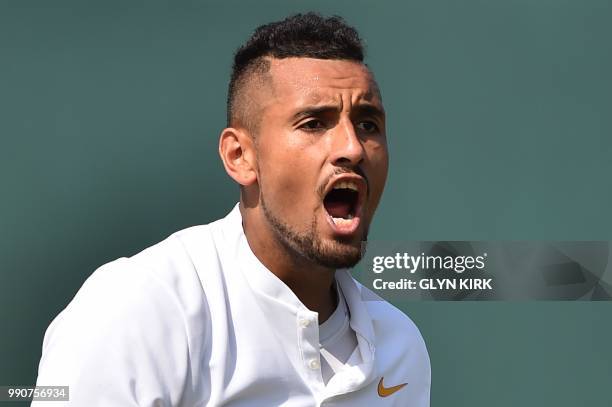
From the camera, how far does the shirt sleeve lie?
1841 millimetres

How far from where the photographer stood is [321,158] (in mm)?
2109

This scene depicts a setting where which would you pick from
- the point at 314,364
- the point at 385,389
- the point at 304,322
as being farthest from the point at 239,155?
the point at 385,389

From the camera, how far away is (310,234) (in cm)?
216

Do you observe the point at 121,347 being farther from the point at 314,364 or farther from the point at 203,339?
the point at 314,364

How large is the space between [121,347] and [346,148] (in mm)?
704

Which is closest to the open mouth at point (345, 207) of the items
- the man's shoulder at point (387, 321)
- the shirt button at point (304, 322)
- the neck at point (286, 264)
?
the neck at point (286, 264)

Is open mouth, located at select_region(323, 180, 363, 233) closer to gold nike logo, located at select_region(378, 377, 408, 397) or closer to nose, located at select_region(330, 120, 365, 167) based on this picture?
nose, located at select_region(330, 120, 365, 167)

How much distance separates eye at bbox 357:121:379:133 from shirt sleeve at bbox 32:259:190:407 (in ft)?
2.10

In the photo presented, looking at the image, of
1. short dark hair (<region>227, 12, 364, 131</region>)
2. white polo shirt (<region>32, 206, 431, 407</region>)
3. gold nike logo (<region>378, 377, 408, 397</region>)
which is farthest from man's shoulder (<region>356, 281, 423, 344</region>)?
short dark hair (<region>227, 12, 364, 131</region>)

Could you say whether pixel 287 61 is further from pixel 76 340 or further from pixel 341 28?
pixel 76 340

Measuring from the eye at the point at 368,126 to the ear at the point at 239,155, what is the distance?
0.95ft

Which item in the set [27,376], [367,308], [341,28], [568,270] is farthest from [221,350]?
[568,270]

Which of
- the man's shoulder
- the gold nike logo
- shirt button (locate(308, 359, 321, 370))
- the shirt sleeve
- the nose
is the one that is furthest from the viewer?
the man's shoulder

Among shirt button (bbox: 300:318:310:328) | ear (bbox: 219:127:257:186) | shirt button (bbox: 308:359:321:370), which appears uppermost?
ear (bbox: 219:127:257:186)
